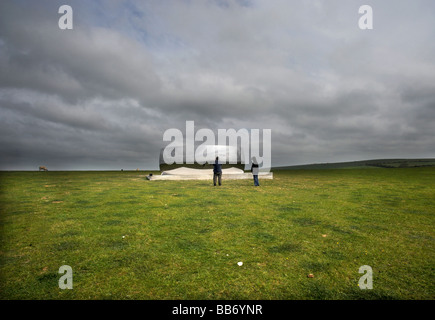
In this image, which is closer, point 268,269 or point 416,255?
point 268,269

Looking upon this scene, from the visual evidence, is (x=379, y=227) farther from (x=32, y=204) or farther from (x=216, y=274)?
(x=32, y=204)

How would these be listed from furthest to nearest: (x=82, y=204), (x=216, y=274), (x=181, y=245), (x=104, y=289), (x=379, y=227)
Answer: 1. (x=82, y=204)
2. (x=379, y=227)
3. (x=181, y=245)
4. (x=216, y=274)
5. (x=104, y=289)

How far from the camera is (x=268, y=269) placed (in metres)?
4.59

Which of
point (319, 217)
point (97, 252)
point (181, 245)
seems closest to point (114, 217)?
point (97, 252)

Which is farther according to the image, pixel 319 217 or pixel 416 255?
pixel 319 217

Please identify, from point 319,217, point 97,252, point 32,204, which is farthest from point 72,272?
point 32,204

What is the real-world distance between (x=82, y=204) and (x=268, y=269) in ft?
35.0
